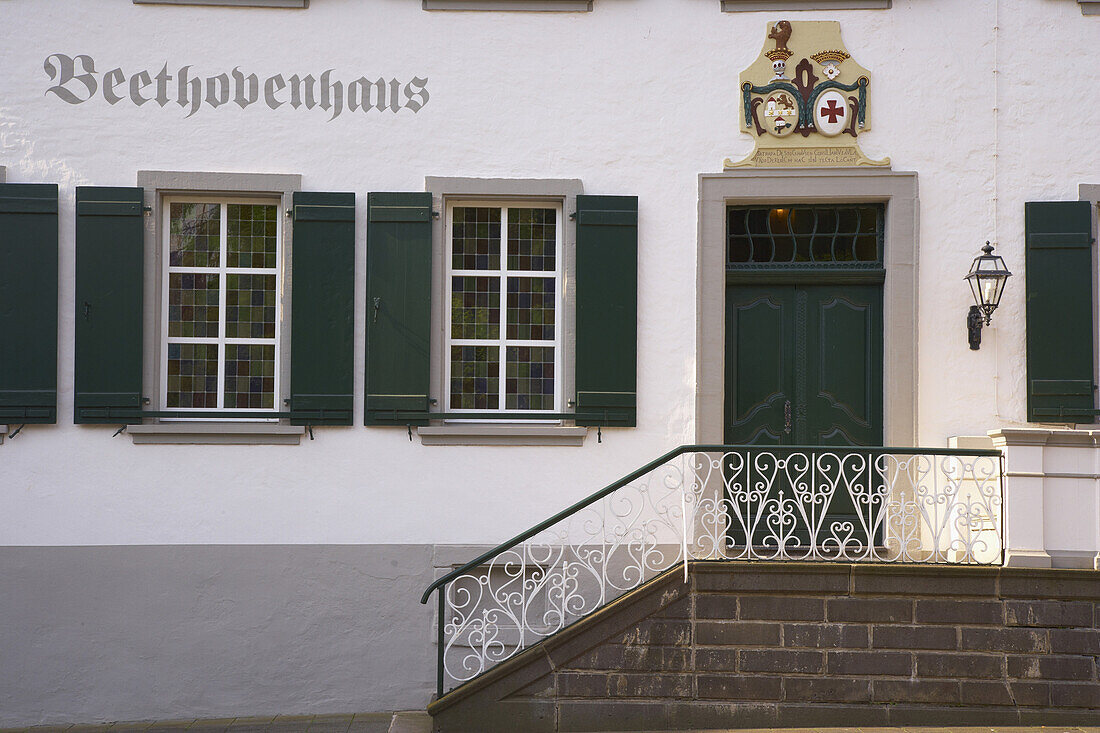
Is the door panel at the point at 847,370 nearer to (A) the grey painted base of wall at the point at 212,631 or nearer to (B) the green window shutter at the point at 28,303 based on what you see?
(A) the grey painted base of wall at the point at 212,631

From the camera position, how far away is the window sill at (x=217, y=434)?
698cm

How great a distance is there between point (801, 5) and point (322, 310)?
4.23 meters

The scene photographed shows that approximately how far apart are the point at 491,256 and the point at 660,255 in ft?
4.23

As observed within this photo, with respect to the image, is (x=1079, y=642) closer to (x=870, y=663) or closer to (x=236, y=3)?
(x=870, y=663)

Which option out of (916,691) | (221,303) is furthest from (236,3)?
(916,691)

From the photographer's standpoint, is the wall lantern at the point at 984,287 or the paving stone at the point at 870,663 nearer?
the paving stone at the point at 870,663

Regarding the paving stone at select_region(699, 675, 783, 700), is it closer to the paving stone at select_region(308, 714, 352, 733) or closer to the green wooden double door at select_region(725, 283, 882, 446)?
the green wooden double door at select_region(725, 283, 882, 446)

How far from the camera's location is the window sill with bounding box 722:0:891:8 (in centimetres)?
714

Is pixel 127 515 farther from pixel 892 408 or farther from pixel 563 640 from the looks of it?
pixel 892 408

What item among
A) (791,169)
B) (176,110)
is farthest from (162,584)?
(791,169)

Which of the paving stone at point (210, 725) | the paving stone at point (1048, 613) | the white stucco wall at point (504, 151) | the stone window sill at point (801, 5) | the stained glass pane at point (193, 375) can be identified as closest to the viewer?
the paving stone at point (1048, 613)

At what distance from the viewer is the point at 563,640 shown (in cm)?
601

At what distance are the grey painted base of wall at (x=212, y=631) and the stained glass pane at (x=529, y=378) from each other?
1194 millimetres

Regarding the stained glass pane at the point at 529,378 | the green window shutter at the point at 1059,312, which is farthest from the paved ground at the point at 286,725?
the green window shutter at the point at 1059,312
